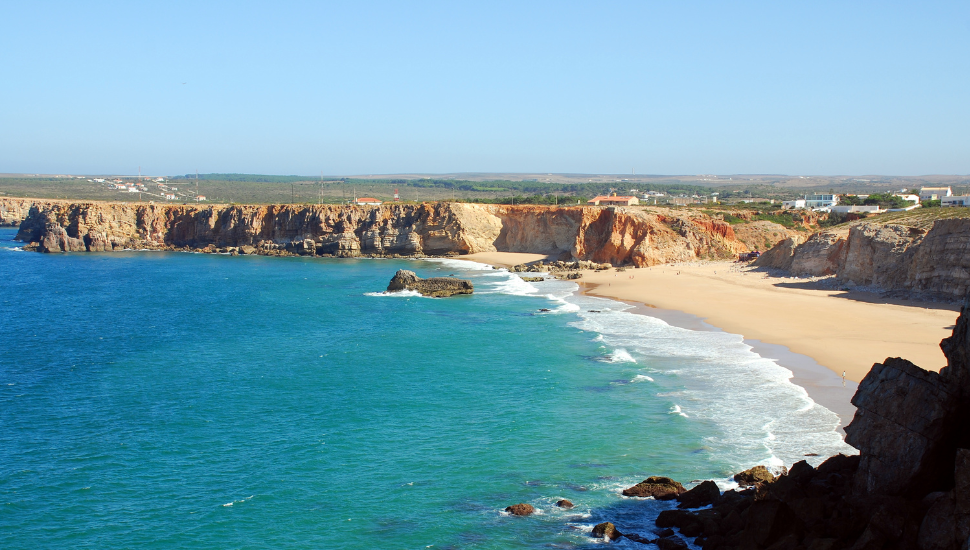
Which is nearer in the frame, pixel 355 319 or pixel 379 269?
pixel 355 319

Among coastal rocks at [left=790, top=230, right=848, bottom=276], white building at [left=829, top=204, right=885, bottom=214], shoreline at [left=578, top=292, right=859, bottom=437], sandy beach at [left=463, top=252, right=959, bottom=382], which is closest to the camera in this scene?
shoreline at [left=578, top=292, right=859, bottom=437]

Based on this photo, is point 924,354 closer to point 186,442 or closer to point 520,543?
point 520,543

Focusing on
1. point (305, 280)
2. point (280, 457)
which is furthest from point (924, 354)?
point (305, 280)

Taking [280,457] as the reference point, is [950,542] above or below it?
above

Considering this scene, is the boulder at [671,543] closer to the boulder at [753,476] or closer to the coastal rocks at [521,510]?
the coastal rocks at [521,510]

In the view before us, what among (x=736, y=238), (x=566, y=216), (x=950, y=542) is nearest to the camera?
(x=950, y=542)

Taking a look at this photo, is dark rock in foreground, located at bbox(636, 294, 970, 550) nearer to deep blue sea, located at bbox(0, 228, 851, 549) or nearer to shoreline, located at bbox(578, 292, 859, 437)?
deep blue sea, located at bbox(0, 228, 851, 549)

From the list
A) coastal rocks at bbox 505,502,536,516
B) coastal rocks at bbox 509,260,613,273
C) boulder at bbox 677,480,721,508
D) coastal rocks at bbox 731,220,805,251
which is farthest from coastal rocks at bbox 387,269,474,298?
boulder at bbox 677,480,721,508
